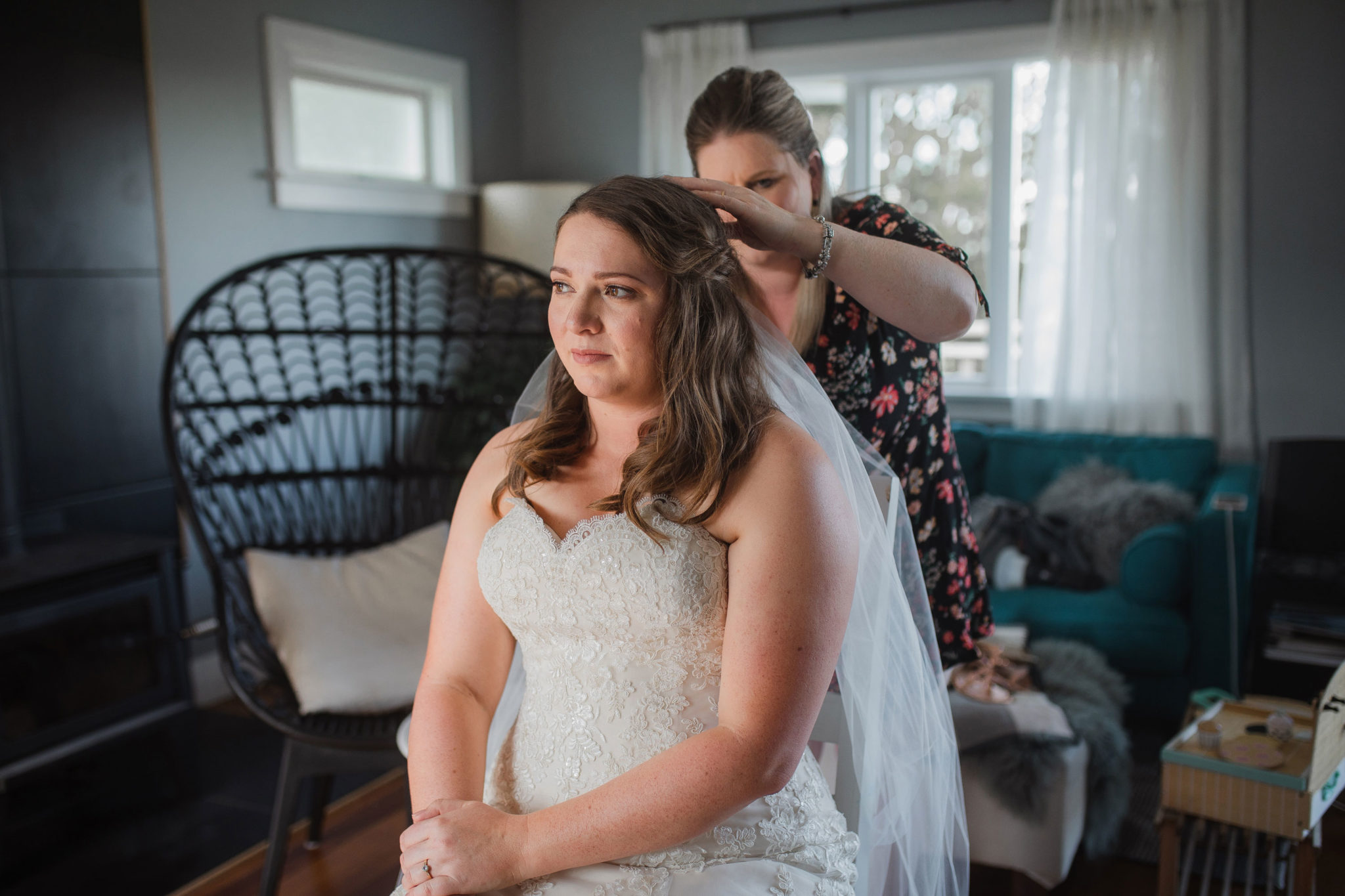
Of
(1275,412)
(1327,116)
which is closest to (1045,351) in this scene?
(1275,412)

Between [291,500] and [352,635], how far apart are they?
558 mm

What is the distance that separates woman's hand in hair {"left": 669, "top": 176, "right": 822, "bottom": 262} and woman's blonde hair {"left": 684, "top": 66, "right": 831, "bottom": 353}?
0.15 m

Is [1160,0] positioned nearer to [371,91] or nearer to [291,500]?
[371,91]

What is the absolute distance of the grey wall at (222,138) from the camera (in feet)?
11.0

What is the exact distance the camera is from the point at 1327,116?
3.81 meters

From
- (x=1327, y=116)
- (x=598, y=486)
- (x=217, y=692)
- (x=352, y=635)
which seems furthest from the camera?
(x=1327, y=116)

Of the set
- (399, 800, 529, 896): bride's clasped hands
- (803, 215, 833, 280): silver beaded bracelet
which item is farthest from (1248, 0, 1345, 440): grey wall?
(399, 800, 529, 896): bride's clasped hands

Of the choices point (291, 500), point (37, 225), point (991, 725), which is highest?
point (37, 225)

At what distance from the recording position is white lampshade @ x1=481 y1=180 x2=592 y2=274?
14.3 feet

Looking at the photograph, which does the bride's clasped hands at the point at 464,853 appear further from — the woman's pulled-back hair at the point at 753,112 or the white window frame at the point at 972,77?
the white window frame at the point at 972,77

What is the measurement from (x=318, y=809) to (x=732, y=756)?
174 centimetres

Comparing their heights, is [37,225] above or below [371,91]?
below

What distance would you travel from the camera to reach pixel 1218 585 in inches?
122

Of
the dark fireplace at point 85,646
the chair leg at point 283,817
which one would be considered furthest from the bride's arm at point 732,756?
the dark fireplace at point 85,646
